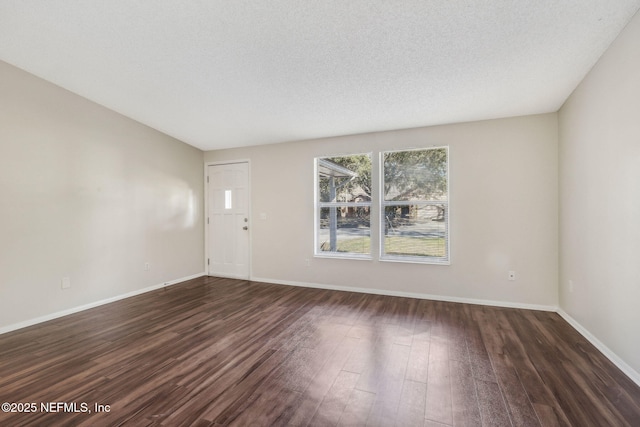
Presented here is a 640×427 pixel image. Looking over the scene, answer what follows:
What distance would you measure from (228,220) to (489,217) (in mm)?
4305

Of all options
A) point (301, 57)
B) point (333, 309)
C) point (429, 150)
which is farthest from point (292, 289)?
point (301, 57)

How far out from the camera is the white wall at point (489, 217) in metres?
3.39

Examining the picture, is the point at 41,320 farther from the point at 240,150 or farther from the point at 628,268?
the point at 628,268

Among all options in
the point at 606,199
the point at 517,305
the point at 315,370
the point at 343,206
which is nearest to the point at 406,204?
the point at 343,206

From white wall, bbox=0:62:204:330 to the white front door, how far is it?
0.58m

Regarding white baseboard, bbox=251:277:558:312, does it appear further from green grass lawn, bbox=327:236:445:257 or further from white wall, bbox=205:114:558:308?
green grass lawn, bbox=327:236:445:257

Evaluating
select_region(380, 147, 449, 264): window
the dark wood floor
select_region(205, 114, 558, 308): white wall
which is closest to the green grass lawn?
select_region(380, 147, 449, 264): window

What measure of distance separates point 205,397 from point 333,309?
193 cm

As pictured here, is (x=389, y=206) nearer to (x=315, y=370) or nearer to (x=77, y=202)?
(x=315, y=370)

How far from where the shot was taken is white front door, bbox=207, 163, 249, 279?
514 centimetres

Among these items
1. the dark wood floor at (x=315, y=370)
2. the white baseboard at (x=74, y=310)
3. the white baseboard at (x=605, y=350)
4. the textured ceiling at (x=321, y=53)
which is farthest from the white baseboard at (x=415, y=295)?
the textured ceiling at (x=321, y=53)

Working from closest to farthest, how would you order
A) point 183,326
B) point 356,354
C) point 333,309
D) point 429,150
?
1. point 356,354
2. point 183,326
3. point 333,309
4. point 429,150

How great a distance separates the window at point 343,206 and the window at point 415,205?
28 centimetres

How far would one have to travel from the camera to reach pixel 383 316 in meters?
3.27
